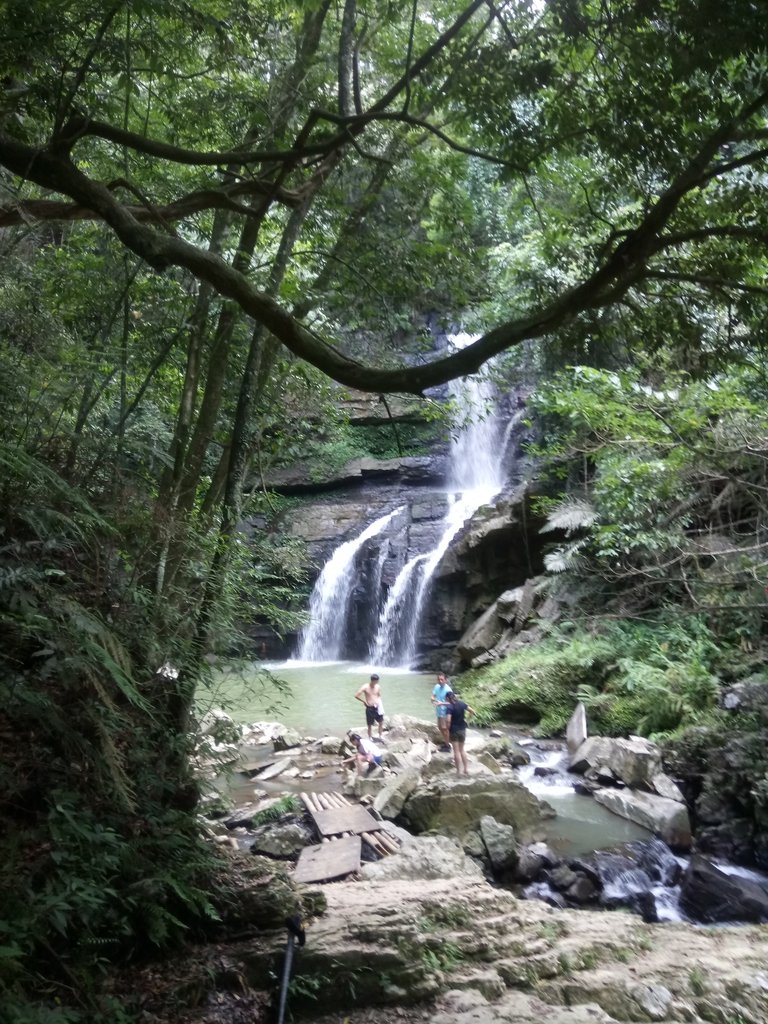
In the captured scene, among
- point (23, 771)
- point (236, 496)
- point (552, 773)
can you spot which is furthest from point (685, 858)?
point (23, 771)

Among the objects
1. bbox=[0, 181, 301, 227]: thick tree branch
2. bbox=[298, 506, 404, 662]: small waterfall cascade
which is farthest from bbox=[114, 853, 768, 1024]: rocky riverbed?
bbox=[298, 506, 404, 662]: small waterfall cascade

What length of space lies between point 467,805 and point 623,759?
3136mm

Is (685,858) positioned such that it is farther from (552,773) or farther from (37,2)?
(37,2)

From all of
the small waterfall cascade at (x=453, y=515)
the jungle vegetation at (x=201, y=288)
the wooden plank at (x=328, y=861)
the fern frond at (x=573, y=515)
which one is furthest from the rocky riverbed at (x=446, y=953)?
the small waterfall cascade at (x=453, y=515)

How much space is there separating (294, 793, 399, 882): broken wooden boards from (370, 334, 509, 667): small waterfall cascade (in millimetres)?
9953

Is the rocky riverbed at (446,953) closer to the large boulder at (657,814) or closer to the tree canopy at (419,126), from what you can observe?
the large boulder at (657,814)

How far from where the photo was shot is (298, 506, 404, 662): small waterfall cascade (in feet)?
65.6

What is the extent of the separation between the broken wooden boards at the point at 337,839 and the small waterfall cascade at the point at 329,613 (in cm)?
1137

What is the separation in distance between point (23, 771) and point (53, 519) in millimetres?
1231

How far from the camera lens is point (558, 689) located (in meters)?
13.3

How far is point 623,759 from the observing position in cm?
1000

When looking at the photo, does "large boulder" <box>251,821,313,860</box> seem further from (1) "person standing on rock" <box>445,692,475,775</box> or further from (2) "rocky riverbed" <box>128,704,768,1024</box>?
(1) "person standing on rock" <box>445,692,475,775</box>

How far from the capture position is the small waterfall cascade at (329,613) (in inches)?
787

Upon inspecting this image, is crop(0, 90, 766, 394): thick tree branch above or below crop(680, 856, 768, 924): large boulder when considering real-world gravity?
above
